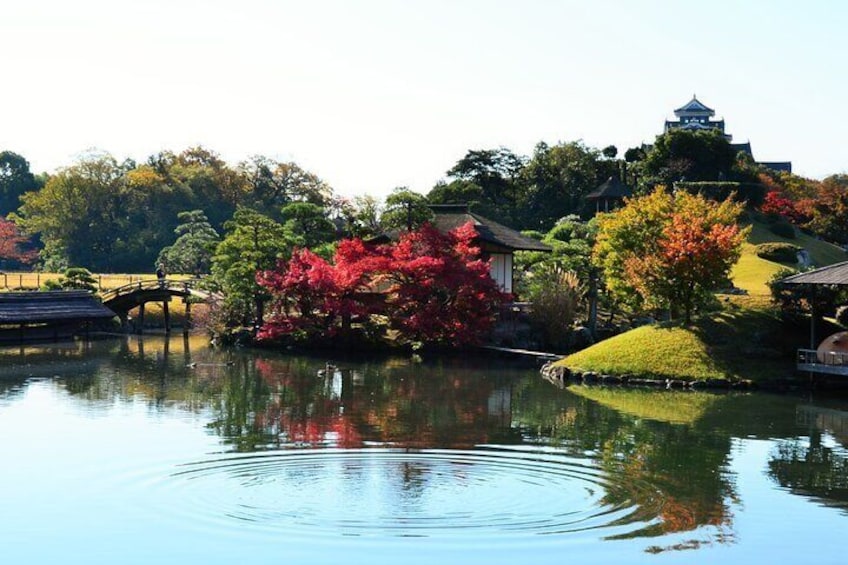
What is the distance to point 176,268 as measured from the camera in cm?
6625

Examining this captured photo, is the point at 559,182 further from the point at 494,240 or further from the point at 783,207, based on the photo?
the point at 494,240

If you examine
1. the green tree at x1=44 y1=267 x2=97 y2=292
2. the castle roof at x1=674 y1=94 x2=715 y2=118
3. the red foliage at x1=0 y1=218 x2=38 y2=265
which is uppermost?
the castle roof at x1=674 y1=94 x2=715 y2=118

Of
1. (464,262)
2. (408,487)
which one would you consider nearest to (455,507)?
(408,487)

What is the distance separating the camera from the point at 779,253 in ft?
181

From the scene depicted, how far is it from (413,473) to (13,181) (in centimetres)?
8399

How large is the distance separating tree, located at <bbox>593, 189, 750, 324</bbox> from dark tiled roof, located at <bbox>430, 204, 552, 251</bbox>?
6828 millimetres

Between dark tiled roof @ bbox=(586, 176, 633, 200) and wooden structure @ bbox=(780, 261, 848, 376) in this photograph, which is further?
dark tiled roof @ bbox=(586, 176, 633, 200)

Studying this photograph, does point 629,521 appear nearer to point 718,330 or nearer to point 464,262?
point 718,330

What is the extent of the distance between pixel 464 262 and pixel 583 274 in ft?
21.7

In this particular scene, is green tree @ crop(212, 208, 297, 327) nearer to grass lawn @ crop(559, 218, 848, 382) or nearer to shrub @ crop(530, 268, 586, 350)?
shrub @ crop(530, 268, 586, 350)

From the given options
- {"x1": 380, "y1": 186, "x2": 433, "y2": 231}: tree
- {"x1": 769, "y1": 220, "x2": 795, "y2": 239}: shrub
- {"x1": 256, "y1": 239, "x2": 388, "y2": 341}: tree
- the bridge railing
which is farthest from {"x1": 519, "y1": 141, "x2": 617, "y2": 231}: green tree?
{"x1": 256, "y1": 239, "x2": 388, "y2": 341}: tree

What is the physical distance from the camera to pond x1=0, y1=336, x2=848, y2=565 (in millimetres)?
14078

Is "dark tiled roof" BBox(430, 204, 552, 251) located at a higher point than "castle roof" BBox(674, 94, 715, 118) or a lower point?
lower

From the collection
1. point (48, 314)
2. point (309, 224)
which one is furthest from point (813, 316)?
point (48, 314)
